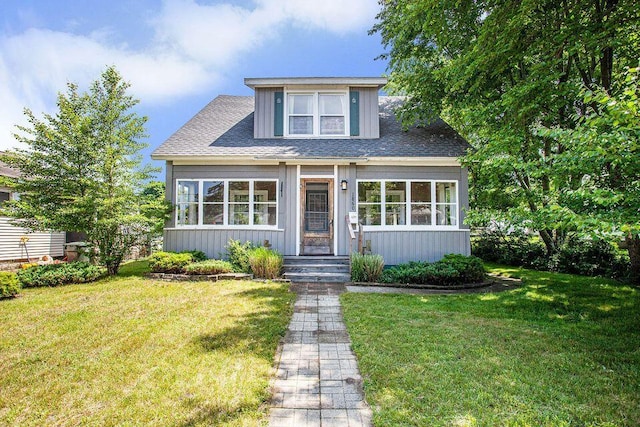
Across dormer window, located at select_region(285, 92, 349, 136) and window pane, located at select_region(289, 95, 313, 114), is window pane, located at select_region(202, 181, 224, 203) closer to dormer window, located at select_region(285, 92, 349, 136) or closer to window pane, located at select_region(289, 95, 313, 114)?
dormer window, located at select_region(285, 92, 349, 136)

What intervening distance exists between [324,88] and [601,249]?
1029 centimetres

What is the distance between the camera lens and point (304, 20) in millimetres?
10133

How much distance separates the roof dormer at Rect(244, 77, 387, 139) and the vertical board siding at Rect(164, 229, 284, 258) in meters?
3.41

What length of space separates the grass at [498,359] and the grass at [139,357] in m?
1.25

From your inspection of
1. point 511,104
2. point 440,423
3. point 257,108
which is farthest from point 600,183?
point 257,108

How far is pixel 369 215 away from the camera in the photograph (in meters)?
9.38

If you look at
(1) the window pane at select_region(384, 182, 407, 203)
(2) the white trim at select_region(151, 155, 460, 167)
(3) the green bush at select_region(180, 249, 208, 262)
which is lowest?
(3) the green bush at select_region(180, 249, 208, 262)

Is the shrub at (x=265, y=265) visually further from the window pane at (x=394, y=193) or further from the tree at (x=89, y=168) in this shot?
the window pane at (x=394, y=193)

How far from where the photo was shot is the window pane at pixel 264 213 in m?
9.34

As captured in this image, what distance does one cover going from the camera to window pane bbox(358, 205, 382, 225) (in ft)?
30.7

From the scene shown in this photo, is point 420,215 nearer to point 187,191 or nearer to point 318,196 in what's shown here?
point 318,196

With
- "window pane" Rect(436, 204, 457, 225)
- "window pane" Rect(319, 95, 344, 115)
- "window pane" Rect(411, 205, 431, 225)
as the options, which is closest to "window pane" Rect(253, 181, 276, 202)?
"window pane" Rect(319, 95, 344, 115)

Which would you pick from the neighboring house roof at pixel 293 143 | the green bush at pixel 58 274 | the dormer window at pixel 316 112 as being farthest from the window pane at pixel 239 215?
the green bush at pixel 58 274

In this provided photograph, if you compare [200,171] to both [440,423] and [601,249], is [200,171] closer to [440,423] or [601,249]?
[440,423]
